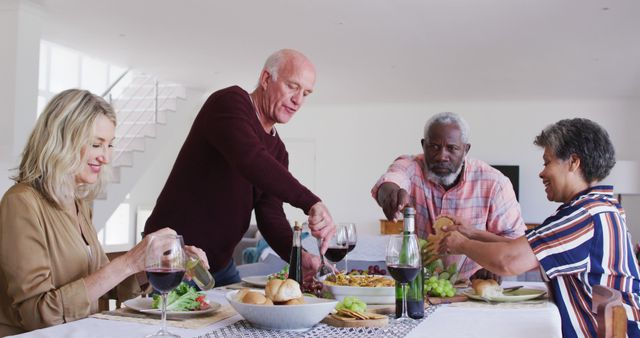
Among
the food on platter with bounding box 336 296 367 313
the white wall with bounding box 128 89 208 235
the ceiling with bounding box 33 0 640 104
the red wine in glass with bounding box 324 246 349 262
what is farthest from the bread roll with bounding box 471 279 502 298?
the white wall with bounding box 128 89 208 235

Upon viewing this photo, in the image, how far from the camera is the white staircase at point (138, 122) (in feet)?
28.2

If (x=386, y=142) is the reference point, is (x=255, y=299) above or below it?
below

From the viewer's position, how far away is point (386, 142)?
11242 millimetres

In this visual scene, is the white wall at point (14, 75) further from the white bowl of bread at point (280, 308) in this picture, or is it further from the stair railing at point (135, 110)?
the white bowl of bread at point (280, 308)

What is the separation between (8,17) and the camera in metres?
6.08

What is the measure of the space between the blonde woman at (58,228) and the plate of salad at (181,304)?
0.30 ft

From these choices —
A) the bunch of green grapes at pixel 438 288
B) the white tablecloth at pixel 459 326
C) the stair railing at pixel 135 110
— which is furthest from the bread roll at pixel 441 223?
the stair railing at pixel 135 110

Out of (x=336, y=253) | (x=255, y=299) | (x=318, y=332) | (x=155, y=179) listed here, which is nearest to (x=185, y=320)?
(x=255, y=299)

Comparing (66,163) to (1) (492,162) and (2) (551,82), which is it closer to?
(2) (551,82)

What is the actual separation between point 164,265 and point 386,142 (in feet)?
33.0

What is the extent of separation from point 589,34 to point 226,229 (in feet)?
17.8

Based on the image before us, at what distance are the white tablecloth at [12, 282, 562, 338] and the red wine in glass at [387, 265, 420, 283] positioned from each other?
0.12m

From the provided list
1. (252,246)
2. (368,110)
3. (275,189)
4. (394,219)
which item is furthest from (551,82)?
(275,189)

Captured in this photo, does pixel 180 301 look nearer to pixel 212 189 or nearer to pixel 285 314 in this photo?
pixel 285 314
